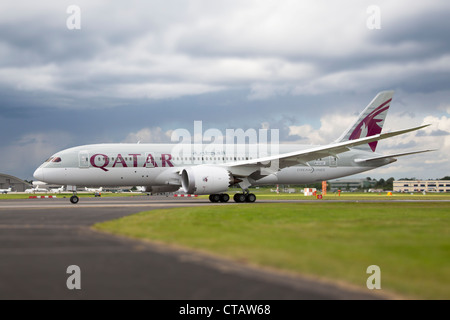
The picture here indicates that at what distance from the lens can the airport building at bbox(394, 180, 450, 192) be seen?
163250 mm

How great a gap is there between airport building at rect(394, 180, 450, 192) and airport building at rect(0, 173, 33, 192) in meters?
126

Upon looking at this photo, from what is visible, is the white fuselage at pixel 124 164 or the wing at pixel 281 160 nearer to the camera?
the wing at pixel 281 160

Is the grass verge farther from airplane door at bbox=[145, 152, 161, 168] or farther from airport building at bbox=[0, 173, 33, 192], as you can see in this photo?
airport building at bbox=[0, 173, 33, 192]

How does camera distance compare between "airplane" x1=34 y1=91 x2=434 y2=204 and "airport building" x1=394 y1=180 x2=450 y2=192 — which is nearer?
"airplane" x1=34 y1=91 x2=434 y2=204

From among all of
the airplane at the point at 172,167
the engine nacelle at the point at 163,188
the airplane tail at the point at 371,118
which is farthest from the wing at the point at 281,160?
the airplane tail at the point at 371,118

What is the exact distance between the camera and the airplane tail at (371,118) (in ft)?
131

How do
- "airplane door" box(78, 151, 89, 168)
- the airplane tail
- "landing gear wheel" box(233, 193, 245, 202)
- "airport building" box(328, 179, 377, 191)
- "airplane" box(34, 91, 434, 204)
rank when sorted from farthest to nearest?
"airport building" box(328, 179, 377, 191)
the airplane tail
"landing gear wheel" box(233, 193, 245, 202)
"airplane door" box(78, 151, 89, 168)
"airplane" box(34, 91, 434, 204)

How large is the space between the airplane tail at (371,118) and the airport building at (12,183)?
136 meters

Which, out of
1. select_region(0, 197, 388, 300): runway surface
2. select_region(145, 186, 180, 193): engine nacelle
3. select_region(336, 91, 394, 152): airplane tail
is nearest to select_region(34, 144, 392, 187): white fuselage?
select_region(145, 186, 180, 193): engine nacelle

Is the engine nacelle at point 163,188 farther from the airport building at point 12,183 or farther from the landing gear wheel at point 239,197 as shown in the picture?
the airport building at point 12,183

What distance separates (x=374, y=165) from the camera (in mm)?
39594
